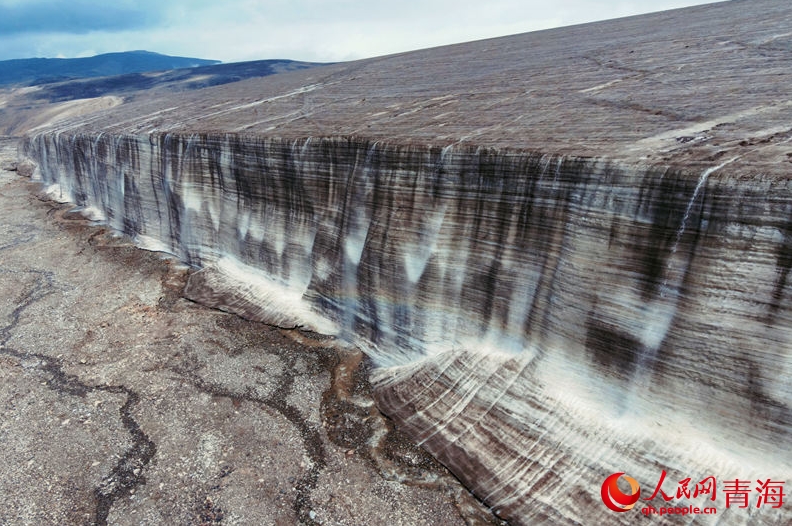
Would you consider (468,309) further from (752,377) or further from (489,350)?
(752,377)

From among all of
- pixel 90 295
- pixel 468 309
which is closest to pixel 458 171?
pixel 468 309

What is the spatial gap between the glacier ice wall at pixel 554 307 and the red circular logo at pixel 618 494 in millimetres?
64

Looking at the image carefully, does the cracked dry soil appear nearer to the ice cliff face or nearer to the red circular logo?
the ice cliff face

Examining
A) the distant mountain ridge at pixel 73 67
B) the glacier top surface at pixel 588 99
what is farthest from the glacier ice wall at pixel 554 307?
the distant mountain ridge at pixel 73 67

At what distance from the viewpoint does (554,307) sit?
3.79 m

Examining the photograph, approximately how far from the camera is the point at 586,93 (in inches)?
219

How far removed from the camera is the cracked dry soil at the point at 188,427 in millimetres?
3533

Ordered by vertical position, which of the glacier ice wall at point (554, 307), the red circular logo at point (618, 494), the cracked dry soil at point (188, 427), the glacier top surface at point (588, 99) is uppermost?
the glacier top surface at point (588, 99)

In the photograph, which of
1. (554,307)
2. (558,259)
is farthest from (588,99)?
(554,307)

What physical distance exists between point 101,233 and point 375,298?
7.40 meters

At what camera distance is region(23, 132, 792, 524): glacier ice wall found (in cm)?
294

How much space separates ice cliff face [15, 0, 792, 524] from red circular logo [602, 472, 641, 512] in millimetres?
44

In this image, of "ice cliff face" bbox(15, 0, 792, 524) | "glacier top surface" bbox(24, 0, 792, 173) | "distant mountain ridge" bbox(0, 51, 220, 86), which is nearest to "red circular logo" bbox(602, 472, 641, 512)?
"ice cliff face" bbox(15, 0, 792, 524)

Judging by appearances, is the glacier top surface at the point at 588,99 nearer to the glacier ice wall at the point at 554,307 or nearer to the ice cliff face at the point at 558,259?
the ice cliff face at the point at 558,259
